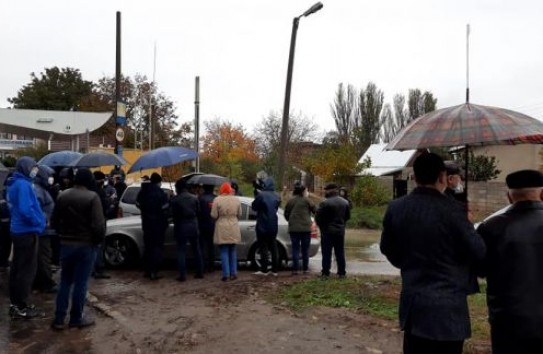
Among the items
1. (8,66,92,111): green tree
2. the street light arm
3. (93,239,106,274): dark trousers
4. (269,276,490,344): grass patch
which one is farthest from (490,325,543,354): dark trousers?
(8,66,92,111): green tree

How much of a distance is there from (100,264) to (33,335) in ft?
12.4

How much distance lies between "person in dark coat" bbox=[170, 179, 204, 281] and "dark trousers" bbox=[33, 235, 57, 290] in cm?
209

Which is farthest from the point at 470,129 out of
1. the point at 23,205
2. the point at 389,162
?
the point at 389,162

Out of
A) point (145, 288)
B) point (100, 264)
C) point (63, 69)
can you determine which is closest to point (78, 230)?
point (145, 288)

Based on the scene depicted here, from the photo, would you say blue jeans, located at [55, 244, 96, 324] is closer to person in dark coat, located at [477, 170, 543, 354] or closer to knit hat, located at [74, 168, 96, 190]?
knit hat, located at [74, 168, 96, 190]

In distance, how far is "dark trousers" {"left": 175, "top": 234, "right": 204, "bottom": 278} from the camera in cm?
977

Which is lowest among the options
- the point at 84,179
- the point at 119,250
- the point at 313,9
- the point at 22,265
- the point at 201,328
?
the point at 201,328

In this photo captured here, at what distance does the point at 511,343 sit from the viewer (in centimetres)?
367

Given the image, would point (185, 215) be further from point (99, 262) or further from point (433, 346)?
point (433, 346)

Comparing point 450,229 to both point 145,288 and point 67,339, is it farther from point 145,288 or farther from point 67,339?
point 145,288

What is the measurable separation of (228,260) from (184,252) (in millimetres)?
778

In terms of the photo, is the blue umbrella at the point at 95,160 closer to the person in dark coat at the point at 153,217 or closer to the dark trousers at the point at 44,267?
the person in dark coat at the point at 153,217

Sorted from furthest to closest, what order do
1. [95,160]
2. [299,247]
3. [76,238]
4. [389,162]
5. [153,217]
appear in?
[389,162], [95,160], [299,247], [153,217], [76,238]

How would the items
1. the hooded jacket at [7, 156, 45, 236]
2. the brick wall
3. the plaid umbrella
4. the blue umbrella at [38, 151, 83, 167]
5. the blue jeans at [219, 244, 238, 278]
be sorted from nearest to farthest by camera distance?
the plaid umbrella < the hooded jacket at [7, 156, 45, 236] < the blue jeans at [219, 244, 238, 278] < the blue umbrella at [38, 151, 83, 167] < the brick wall
